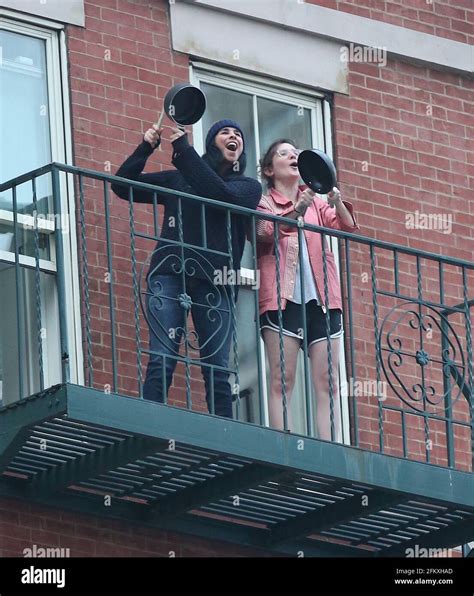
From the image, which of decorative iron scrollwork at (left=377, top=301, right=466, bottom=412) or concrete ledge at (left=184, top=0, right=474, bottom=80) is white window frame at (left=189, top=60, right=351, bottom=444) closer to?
concrete ledge at (left=184, top=0, right=474, bottom=80)

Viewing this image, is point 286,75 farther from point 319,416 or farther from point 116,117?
point 319,416

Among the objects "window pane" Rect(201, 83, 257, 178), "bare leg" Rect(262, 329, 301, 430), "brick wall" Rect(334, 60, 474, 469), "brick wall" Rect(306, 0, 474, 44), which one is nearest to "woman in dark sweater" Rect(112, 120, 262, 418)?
"bare leg" Rect(262, 329, 301, 430)

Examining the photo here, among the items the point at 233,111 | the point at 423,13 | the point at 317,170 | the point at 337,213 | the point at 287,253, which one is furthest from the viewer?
the point at 423,13

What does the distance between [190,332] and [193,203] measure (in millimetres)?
758

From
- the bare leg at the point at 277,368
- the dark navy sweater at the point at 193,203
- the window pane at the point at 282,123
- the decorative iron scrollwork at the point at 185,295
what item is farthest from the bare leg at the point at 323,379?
the window pane at the point at 282,123

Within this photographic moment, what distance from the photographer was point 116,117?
577 inches

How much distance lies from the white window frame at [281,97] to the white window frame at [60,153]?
974 mm

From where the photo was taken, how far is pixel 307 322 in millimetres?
13727

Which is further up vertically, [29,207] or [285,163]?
[285,163]

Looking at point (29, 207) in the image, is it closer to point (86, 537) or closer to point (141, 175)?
point (141, 175)

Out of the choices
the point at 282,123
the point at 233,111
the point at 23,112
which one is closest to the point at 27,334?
the point at 23,112

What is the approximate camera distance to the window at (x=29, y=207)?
45.2 feet

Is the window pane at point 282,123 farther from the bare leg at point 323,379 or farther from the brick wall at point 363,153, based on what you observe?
the bare leg at point 323,379

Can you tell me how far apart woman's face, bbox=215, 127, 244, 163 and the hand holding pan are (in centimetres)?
38
